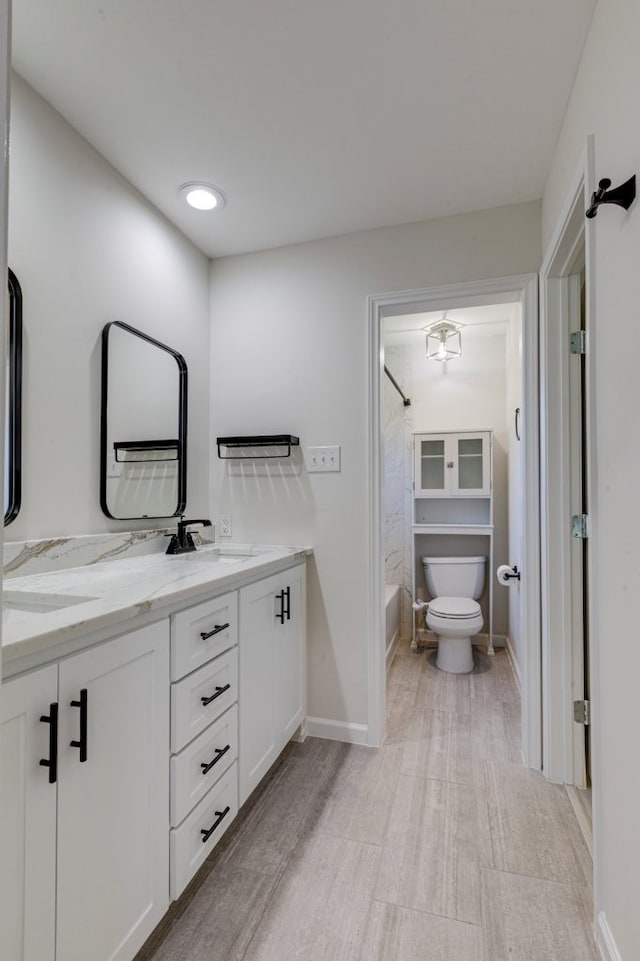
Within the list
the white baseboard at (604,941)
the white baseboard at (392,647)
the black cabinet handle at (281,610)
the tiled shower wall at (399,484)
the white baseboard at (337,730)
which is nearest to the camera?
the white baseboard at (604,941)

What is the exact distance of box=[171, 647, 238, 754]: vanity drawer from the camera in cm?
125

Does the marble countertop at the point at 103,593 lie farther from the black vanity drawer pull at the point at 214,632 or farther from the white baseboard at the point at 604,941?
the white baseboard at the point at 604,941

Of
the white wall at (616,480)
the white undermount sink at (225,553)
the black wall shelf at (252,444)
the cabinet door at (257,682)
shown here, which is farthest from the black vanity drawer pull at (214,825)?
the black wall shelf at (252,444)

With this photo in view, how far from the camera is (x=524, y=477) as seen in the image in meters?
2.03

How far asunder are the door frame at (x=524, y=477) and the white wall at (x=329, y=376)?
4 centimetres

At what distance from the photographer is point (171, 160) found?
178 centimetres

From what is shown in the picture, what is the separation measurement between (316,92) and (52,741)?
1.87 meters

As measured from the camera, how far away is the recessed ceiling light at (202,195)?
191 centimetres

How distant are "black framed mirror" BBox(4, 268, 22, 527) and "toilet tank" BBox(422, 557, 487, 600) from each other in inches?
107

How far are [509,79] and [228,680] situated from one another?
6.73 feet

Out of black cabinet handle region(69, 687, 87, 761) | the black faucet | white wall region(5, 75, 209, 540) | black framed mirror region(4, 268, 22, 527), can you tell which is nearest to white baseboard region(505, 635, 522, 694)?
the black faucet

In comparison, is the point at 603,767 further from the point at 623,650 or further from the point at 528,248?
the point at 528,248

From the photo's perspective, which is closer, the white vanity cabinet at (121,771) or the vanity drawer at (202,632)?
the white vanity cabinet at (121,771)

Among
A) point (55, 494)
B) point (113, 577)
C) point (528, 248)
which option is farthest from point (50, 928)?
point (528, 248)
